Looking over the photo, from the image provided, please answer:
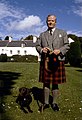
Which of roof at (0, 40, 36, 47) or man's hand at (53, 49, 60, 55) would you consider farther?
roof at (0, 40, 36, 47)

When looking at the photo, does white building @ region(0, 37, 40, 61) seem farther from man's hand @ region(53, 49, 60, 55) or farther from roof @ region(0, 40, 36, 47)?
man's hand @ region(53, 49, 60, 55)

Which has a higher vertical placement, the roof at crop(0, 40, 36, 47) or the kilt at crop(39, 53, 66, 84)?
the roof at crop(0, 40, 36, 47)

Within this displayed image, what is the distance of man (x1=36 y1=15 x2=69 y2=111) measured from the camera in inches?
272

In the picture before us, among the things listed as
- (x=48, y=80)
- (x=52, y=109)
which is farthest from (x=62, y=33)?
(x=52, y=109)

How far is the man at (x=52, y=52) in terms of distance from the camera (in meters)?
6.91

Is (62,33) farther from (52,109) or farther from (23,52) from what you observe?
(23,52)

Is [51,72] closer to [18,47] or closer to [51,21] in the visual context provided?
[51,21]

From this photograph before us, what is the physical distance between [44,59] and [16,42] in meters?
83.6

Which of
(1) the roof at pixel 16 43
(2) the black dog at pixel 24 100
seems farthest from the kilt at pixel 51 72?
(1) the roof at pixel 16 43

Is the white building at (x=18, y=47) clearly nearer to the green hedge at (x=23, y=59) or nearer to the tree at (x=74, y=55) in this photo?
the green hedge at (x=23, y=59)

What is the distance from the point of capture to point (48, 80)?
7.21m

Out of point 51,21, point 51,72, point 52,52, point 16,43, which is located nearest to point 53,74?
point 51,72

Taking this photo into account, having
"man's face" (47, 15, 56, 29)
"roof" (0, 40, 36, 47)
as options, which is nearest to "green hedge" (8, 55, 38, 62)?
"roof" (0, 40, 36, 47)

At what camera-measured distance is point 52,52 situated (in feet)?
22.6
